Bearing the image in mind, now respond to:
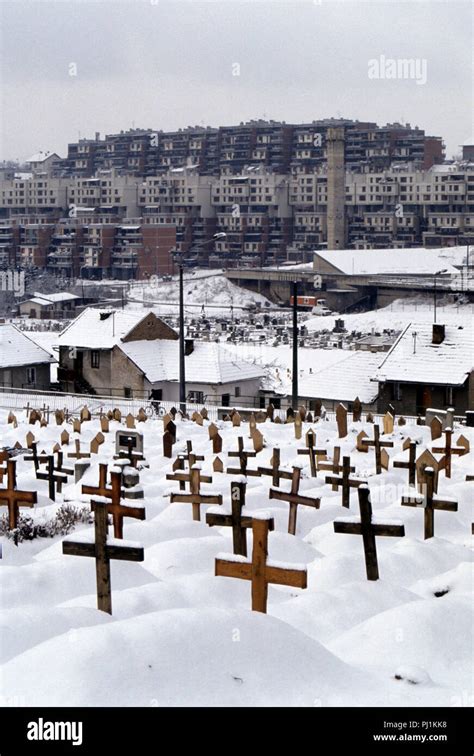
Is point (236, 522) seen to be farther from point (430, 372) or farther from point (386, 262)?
point (386, 262)

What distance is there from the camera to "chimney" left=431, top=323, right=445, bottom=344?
3167 cm

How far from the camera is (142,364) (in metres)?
39.1

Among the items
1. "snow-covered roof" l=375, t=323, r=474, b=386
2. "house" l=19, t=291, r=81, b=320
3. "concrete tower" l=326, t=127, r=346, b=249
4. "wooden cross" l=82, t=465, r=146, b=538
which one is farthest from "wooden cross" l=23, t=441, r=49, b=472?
"concrete tower" l=326, t=127, r=346, b=249

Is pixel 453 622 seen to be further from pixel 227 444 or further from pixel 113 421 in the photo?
pixel 113 421

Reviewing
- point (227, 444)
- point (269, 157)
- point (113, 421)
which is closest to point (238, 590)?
point (227, 444)

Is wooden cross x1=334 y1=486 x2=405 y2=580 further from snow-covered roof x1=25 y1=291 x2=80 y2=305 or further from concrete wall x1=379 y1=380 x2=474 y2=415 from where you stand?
snow-covered roof x1=25 y1=291 x2=80 y2=305

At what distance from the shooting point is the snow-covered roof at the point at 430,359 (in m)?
30.8

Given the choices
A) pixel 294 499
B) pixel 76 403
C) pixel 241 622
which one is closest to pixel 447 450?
pixel 294 499

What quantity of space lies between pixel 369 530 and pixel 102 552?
236cm

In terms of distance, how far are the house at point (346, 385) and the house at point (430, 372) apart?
0.67 m

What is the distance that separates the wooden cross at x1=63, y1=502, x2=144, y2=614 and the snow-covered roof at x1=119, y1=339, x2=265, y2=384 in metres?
29.8

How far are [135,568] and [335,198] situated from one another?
122 m

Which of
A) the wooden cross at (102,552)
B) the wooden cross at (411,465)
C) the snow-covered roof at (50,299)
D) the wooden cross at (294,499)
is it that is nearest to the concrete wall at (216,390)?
the wooden cross at (411,465)

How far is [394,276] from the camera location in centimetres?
10675
